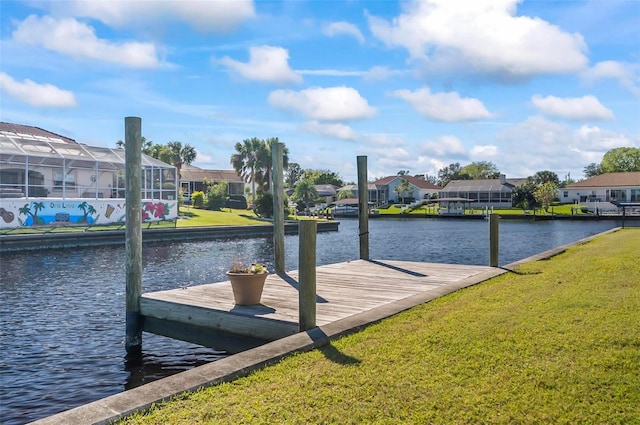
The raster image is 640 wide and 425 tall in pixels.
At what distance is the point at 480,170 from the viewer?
116 m

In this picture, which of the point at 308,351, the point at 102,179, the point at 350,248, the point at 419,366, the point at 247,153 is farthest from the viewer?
the point at 247,153

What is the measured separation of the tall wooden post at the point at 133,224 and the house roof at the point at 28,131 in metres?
36.7

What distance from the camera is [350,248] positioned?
27.9 metres

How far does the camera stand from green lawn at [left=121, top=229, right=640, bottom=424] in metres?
3.67

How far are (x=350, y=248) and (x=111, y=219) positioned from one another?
538 inches

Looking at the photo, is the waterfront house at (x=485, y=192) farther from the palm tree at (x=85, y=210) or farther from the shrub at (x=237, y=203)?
the palm tree at (x=85, y=210)

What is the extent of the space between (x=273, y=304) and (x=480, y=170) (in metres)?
114

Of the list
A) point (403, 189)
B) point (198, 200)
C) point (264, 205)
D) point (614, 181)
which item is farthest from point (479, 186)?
point (264, 205)

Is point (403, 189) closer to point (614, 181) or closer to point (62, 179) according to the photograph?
point (614, 181)

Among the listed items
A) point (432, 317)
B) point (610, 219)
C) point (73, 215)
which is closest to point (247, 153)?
point (73, 215)

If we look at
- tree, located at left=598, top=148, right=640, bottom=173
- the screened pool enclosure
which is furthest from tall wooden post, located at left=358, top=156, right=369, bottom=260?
tree, located at left=598, top=148, right=640, bottom=173

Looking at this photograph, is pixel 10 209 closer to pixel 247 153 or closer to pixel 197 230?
pixel 197 230

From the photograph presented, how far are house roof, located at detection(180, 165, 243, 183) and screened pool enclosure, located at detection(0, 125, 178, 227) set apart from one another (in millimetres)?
37558

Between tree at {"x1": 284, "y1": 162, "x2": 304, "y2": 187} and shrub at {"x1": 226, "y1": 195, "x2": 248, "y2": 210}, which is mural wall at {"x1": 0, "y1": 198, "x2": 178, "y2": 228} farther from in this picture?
tree at {"x1": 284, "y1": 162, "x2": 304, "y2": 187}
